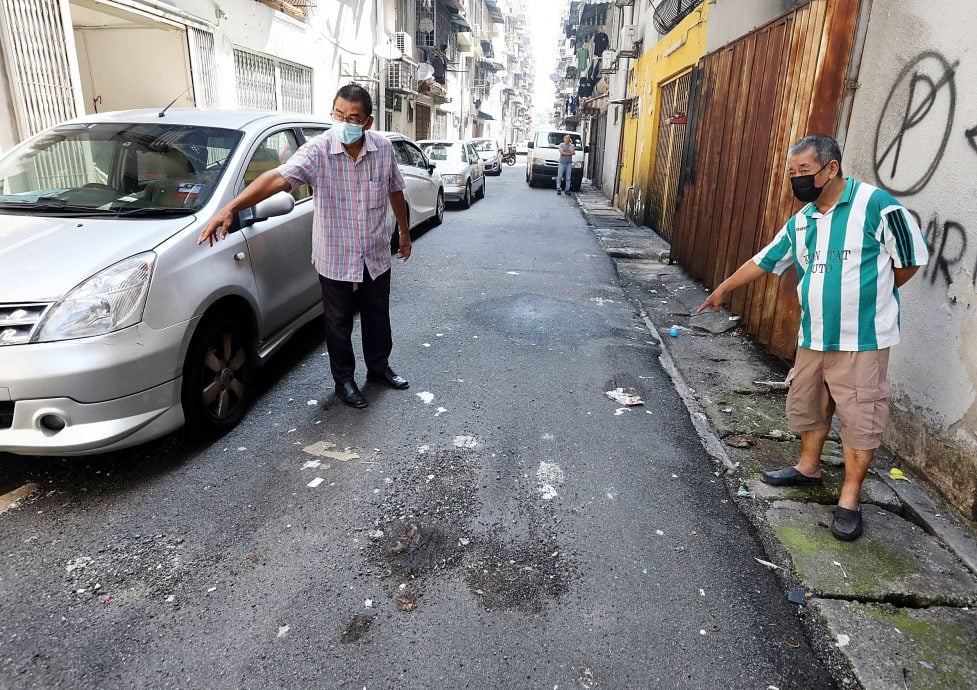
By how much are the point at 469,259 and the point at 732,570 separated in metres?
7.08

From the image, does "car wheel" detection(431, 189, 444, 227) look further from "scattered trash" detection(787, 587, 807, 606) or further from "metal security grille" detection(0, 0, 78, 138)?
"scattered trash" detection(787, 587, 807, 606)

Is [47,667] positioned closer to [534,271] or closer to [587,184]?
[534,271]

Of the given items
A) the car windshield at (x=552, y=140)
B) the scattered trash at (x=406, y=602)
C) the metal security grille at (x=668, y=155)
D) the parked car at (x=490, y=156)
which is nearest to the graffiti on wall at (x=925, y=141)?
the scattered trash at (x=406, y=602)

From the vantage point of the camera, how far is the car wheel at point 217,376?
338 centimetres

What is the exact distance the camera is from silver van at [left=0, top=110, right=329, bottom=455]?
281 cm

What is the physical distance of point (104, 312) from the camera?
9.55 feet

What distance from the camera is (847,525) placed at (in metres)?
2.88

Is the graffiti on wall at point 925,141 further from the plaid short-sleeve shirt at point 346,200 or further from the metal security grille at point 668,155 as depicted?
the metal security grille at point 668,155

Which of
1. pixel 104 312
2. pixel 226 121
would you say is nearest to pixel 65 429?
pixel 104 312

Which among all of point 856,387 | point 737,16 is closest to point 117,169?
point 856,387

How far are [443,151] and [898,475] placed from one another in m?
13.9

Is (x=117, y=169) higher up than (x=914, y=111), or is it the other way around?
(x=914, y=111)

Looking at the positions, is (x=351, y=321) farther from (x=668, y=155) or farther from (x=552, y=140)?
(x=552, y=140)

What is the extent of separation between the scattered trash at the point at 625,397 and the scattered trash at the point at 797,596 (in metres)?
1.94
